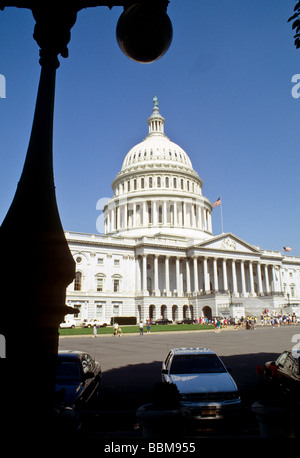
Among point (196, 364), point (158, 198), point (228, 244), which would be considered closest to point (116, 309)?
point (228, 244)

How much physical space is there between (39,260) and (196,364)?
8.10 metres

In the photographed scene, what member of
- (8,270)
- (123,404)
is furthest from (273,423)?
(123,404)

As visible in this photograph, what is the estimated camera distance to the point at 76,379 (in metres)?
8.89

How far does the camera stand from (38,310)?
9.22 feet

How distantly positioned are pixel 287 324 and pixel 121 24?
2456 inches

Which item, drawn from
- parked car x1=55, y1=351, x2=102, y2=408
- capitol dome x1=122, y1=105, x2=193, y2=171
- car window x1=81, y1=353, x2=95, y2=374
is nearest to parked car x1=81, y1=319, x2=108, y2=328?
capitol dome x1=122, y1=105, x2=193, y2=171

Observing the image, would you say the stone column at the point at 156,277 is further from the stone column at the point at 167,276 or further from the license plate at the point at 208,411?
the license plate at the point at 208,411

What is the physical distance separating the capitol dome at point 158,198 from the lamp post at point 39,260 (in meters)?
75.4

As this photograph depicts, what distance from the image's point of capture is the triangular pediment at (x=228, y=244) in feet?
246

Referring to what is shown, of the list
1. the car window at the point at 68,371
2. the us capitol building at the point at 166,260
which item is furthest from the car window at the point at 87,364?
the us capitol building at the point at 166,260

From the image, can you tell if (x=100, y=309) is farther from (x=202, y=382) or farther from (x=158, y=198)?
(x=202, y=382)

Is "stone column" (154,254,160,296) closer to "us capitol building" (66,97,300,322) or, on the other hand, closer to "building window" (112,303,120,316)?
"us capitol building" (66,97,300,322)

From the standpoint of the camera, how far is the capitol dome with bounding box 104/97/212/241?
8528 centimetres

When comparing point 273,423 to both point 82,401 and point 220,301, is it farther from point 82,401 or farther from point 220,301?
point 220,301
